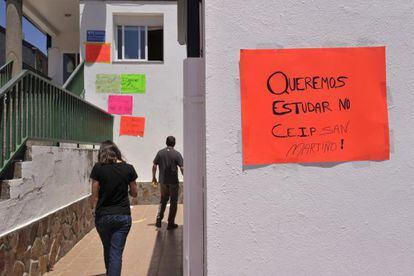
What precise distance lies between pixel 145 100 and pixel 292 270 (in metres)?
9.99

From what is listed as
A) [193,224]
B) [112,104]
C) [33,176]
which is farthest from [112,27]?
[193,224]

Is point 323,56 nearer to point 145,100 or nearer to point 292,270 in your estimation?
point 292,270

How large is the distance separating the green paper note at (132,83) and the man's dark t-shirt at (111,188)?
7.34 metres

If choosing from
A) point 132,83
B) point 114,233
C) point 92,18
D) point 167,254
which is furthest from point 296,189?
point 92,18

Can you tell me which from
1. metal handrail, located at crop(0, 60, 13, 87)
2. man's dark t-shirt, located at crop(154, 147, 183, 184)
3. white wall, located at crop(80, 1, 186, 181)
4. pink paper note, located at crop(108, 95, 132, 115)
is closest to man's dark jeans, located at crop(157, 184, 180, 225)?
man's dark t-shirt, located at crop(154, 147, 183, 184)

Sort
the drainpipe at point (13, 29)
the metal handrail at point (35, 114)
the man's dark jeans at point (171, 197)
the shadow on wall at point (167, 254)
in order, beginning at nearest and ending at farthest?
1. the metal handrail at point (35, 114)
2. the shadow on wall at point (167, 254)
3. the man's dark jeans at point (171, 197)
4. the drainpipe at point (13, 29)

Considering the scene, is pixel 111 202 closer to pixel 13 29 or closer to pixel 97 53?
pixel 13 29

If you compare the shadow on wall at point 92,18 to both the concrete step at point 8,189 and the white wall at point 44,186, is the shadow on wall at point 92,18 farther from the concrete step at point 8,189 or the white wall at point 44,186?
the concrete step at point 8,189

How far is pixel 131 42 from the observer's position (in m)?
12.8

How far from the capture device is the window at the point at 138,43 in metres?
12.7

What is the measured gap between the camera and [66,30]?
1627 centimetres

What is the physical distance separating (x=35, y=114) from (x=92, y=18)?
682 centimetres

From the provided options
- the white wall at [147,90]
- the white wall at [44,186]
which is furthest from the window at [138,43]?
the white wall at [44,186]

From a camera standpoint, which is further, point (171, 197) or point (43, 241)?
point (171, 197)
